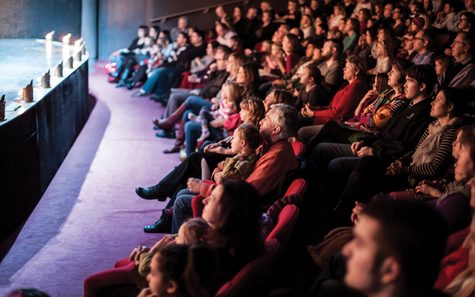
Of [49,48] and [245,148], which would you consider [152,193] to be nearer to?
[245,148]

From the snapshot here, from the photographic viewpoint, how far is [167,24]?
12.6 m

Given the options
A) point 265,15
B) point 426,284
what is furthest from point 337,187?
point 265,15

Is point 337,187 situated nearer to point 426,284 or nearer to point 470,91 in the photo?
point 470,91

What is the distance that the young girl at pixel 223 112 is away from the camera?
5.50m

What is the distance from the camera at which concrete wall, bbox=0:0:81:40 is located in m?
9.84

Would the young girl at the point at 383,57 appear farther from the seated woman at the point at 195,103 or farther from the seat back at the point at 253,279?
the seat back at the point at 253,279

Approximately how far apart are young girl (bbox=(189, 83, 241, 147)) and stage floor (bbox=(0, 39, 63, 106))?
61.5 inches

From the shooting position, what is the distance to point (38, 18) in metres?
10.0

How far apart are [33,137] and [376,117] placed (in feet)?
7.74

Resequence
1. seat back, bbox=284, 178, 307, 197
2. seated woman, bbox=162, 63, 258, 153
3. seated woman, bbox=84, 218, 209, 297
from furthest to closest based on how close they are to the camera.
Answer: seated woman, bbox=162, 63, 258, 153 < seat back, bbox=284, 178, 307, 197 < seated woman, bbox=84, 218, 209, 297

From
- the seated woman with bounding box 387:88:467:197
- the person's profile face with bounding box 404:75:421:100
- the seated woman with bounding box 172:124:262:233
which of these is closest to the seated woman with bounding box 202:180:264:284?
the seated woman with bounding box 172:124:262:233

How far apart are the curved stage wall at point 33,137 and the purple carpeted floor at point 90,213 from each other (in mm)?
114

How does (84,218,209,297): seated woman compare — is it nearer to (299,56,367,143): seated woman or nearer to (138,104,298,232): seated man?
(138,104,298,232): seated man

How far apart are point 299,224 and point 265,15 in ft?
24.3
